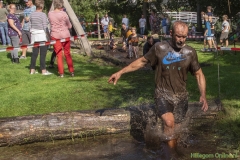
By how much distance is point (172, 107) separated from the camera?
17.5 feet

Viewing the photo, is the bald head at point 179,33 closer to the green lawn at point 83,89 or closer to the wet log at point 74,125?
the wet log at point 74,125

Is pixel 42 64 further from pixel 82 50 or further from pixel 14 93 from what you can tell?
pixel 82 50

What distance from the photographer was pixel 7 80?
10.4 m

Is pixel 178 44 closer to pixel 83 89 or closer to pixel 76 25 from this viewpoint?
pixel 83 89

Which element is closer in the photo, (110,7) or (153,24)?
(153,24)

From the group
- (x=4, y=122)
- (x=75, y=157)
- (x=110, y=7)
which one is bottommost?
(x=75, y=157)

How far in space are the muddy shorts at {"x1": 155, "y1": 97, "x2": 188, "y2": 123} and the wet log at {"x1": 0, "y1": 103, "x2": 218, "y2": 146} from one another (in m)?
0.85

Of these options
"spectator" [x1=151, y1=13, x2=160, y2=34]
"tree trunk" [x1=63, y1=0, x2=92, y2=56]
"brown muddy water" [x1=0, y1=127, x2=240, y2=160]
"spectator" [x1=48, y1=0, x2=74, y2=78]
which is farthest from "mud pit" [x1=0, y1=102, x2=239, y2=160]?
"spectator" [x1=151, y1=13, x2=160, y2=34]

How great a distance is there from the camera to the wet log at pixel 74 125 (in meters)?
5.89

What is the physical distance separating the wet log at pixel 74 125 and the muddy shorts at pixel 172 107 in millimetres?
850

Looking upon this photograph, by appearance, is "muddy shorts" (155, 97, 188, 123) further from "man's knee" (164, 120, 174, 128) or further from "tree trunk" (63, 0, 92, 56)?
"tree trunk" (63, 0, 92, 56)

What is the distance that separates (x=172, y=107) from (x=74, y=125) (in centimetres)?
175

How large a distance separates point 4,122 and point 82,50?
31.7 ft

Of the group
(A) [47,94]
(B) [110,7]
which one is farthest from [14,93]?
(B) [110,7]
